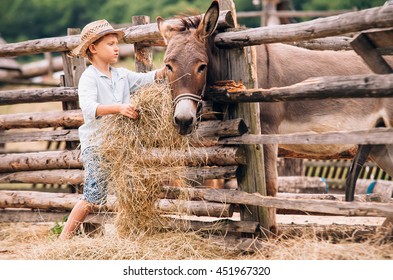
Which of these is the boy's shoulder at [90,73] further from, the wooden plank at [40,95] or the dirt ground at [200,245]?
the dirt ground at [200,245]

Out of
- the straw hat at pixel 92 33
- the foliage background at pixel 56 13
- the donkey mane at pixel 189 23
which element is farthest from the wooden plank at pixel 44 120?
the foliage background at pixel 56 13

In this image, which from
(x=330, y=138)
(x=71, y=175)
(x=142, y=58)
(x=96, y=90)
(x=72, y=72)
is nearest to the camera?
(x=330, y=138)

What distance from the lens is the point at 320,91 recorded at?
448 cm

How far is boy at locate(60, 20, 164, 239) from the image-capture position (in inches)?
207

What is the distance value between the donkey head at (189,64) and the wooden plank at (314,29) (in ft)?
0.67

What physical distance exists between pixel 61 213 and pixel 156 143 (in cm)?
221

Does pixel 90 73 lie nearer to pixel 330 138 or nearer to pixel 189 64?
pixel 189 64

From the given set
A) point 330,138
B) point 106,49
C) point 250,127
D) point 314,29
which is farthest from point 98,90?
point 330,138

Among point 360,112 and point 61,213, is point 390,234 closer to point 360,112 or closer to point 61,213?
point 360,112

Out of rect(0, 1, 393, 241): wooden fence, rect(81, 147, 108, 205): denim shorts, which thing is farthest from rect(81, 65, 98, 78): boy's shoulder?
rect(0, 1, 393, 241): wooden fence

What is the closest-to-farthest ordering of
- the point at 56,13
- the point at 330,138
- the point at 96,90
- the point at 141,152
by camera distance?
the point at 330,138 < the point at 141,152 < the point at 96,90 < the point at 56,13

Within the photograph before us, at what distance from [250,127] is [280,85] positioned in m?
0.82

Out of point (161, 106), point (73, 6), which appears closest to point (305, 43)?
point (161, 106)

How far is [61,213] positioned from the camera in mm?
6789
